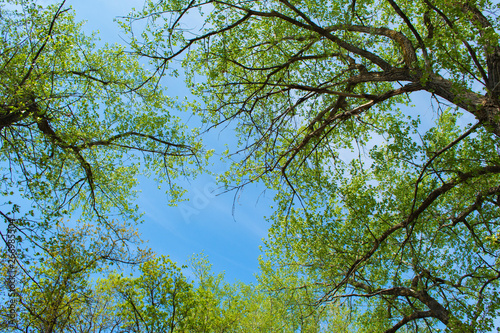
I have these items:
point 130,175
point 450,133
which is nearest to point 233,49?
point 130,175

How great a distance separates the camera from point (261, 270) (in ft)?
50.9

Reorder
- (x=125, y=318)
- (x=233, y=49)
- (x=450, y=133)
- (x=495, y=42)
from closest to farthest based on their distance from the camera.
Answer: (x=495, y=42) → (x=233, y=49) → (x=125, y=318) → (x=450, y=133)

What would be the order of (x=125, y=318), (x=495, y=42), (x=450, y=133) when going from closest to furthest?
(x=495, y=42) → (x=125, y=318) → (x=450, y=133)

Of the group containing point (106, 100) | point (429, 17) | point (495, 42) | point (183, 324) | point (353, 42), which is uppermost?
point (106, 100)

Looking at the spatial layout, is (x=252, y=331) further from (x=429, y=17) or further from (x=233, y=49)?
(x=429, y=17)

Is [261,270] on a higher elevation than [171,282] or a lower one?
higher

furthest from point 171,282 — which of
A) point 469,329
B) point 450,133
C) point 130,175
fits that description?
point 450,133

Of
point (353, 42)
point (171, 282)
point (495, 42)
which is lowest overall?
point (171, 282)

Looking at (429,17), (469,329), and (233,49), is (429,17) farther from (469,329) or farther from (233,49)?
(469,329)

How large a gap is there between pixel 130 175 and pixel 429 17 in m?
10.4

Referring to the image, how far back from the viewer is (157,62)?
688 cm

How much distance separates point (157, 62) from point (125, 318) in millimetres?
8229

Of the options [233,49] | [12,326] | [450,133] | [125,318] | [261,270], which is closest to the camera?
[12,326]

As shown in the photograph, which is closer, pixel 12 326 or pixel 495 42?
pixel 495 42
